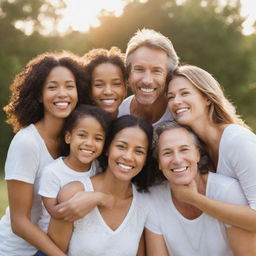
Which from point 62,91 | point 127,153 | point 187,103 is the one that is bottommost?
point 127,153

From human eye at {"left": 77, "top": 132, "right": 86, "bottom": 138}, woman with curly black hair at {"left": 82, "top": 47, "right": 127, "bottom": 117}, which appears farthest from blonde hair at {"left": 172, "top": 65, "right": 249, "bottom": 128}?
human eye at {"left": 77, "top": 132, "right": 86, "bottom": 138}

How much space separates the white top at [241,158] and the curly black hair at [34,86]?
139cm

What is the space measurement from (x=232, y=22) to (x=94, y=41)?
7320 millimetres

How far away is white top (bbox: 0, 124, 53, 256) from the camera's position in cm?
369

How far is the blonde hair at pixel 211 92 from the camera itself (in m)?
3.93

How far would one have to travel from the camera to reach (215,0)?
23.7m

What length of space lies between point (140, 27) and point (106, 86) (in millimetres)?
17556

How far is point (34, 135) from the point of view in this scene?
3816 mm

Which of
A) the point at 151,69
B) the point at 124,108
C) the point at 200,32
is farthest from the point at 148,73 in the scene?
the point at 200,32

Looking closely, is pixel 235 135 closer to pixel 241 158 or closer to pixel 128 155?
pixel 241 158

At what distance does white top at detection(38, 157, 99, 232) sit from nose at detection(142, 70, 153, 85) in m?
1.04

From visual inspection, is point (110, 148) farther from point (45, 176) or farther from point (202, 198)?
point (202, 198)

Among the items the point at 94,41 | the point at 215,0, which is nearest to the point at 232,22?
the point at 215,0

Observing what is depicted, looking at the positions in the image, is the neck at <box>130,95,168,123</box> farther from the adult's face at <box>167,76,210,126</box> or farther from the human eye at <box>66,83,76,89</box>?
the human eye at <box>66,83,76,89</box>
